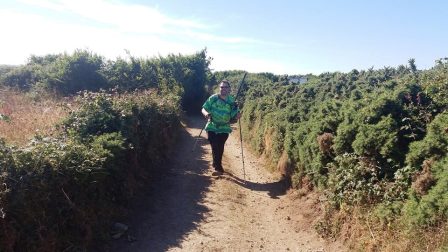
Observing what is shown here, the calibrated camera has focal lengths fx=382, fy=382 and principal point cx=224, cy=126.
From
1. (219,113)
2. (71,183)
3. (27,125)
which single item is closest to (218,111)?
(219,113)

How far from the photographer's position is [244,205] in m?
8.59

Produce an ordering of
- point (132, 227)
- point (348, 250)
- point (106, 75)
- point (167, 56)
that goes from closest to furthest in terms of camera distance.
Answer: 1. point (348, 250)
2. point (132, 227)
3. point (106, 75)
4. point (167, 56)

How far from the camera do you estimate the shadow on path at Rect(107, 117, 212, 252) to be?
6547mm

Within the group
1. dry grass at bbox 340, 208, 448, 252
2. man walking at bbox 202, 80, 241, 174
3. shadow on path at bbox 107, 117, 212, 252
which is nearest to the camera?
dry grass at bbox 340, 208, 448, 252

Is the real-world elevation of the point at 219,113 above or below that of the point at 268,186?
above

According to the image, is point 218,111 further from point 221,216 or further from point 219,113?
point 221,216

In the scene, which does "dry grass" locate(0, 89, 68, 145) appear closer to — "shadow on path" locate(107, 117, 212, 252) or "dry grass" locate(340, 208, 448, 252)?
"shadow on path" locate(107, 117, 212, 252)

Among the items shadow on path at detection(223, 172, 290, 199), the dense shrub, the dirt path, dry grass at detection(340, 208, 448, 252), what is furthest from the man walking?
dry grass at detection(340, 208, 448, 252)

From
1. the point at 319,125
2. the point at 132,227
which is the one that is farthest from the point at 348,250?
the point at 132,227

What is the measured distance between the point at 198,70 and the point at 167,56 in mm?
2656

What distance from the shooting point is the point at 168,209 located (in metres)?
7.99

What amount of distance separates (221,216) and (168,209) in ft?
3.74

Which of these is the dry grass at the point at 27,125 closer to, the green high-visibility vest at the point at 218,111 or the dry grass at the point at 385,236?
the green high-visibility vest at the point at 218,111

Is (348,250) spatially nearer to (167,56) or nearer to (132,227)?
(132,227)
